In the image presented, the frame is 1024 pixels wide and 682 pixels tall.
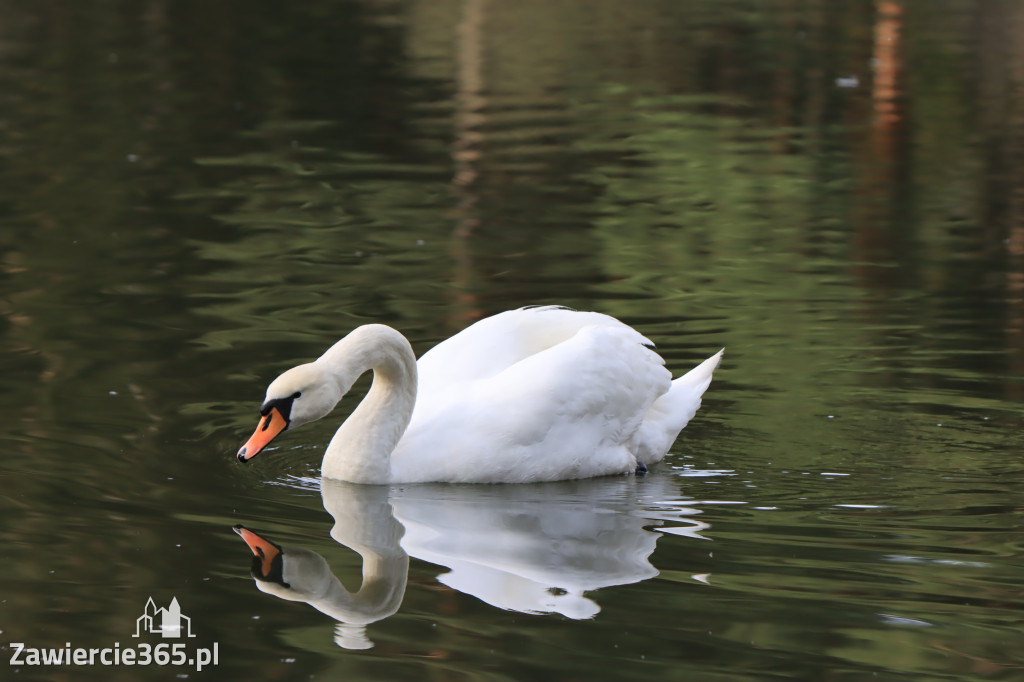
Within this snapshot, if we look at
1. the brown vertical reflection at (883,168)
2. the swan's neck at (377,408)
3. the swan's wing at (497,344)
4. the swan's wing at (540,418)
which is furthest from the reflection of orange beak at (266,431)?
the brown vertical reflection at (883,168)

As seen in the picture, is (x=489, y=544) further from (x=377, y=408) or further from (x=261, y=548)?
(x=377, y=408)

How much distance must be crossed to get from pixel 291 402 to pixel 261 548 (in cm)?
75

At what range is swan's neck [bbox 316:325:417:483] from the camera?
7.79m

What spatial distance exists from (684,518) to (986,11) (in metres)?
25.0

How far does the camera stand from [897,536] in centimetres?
701

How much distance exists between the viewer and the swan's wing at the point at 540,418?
7879mm

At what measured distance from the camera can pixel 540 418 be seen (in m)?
7.95

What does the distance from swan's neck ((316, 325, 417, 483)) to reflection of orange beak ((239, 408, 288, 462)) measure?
449 millimetres

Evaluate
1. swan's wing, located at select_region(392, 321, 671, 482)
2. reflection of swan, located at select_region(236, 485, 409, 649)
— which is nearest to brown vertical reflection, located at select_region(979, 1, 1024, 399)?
swan's wing, located at select_region(392, 321, 671, 482)

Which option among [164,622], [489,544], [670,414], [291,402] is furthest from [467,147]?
[164,622]

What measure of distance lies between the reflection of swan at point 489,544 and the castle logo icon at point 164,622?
1.28 ft

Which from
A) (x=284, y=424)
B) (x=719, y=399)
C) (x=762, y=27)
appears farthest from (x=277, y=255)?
(x=762, y=27)

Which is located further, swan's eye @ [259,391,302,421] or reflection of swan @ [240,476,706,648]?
swan's eye @ [259,391,302,421]

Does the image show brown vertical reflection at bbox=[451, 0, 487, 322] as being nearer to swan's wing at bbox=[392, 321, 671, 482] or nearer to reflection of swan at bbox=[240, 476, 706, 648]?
swan's wing at bbox=[392, 321, 671, 482]
